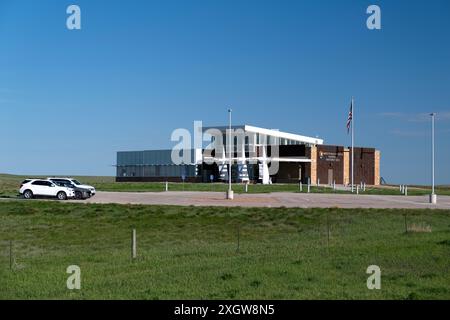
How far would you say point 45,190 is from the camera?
159ft

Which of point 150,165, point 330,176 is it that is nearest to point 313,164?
point 330,176

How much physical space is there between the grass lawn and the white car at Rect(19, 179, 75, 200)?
39.3 ft

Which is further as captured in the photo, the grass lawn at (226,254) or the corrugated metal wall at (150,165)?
the corrugated metal wall at (150,165)

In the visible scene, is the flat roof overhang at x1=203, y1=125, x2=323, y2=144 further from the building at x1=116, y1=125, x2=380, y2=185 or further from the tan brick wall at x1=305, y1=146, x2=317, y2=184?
the tan brick wall at x1=305, y1=146, x2=317, y2=184

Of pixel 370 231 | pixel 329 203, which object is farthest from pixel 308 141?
pixel 370 231

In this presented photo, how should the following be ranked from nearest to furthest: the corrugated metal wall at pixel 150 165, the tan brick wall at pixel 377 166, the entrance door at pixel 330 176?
the entrance door at pixel 330 176
the corrugated metal wall at pixel 150 165
the tan brick wall at pixel 377 166

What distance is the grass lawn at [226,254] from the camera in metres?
12.7

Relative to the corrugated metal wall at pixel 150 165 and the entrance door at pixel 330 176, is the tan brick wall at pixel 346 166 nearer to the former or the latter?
the entrance door at pixel 330 176

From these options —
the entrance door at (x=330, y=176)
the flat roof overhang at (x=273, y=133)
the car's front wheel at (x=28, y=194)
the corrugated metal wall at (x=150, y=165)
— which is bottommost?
the car's front wheel at (x=28, y=194)

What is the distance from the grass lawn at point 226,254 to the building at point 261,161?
4661 cm

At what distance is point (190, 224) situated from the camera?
30.9 metres

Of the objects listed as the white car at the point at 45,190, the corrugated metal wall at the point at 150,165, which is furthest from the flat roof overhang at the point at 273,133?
the white car at the point at 45,190

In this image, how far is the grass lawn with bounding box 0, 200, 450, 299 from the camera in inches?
498

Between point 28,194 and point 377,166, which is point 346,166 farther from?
point 28,194
